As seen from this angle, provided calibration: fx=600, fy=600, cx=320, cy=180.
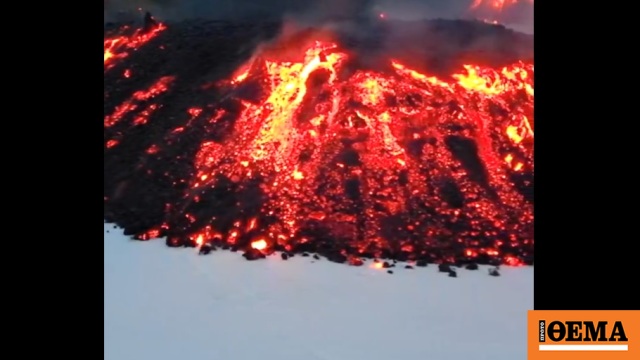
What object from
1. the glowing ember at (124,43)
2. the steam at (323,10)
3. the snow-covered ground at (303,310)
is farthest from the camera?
the steam at (323,10)

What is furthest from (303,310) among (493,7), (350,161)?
(493,7)

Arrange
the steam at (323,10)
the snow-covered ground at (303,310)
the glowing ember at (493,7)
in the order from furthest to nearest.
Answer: the glowing ember at (493,7) < the steam at (323,10) < the snow-covered ground at (303,310)

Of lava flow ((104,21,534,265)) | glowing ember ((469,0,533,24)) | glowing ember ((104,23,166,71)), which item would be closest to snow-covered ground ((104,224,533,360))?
lava flow ((104,21,534,265))

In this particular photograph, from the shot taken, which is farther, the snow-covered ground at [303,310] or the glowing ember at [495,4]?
the glowing ember at [495,4]

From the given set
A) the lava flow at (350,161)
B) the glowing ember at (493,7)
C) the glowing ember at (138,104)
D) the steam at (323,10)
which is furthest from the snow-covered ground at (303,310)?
the glowing ember at (493,7)

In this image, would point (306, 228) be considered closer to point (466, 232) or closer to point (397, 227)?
point (397, 227)

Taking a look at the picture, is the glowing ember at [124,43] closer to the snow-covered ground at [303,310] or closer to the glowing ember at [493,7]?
the snow-covered ground at [303,310]

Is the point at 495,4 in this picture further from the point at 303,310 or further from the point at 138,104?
the point at 303,310
